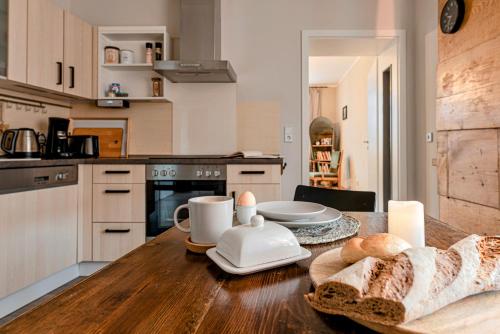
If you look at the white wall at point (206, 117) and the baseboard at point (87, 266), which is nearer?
the baseboard at point (87, 266)

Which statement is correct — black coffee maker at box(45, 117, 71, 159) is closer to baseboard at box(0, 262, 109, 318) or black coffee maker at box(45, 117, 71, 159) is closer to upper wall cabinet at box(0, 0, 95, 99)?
upper wall cabinet at box(0, 0, 95, 99)

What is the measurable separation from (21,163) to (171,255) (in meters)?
1.74

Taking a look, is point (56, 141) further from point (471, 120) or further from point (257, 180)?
point (471, 120)

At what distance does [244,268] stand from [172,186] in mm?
2097

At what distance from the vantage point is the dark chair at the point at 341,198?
146cm

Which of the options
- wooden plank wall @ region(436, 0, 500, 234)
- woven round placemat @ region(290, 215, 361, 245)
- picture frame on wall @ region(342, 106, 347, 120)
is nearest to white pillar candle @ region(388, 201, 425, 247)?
woven round placemat @ region(290, 215, 361, 245)

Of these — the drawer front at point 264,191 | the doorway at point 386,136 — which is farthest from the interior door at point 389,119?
the drawer front at point 264,191

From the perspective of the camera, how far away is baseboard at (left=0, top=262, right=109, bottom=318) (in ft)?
6.56

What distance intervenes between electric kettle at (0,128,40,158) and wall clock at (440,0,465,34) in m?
3.09

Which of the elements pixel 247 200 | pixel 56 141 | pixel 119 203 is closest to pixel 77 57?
pixel 56 141

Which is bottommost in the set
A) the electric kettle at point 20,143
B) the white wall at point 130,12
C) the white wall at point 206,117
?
the electric kettle at point 20,143

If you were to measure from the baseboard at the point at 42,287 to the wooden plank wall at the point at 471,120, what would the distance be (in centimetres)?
225

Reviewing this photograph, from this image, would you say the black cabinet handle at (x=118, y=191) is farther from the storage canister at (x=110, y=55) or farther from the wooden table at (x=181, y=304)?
the wooden table at (x=181, y=304)

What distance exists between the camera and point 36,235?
2135mm
